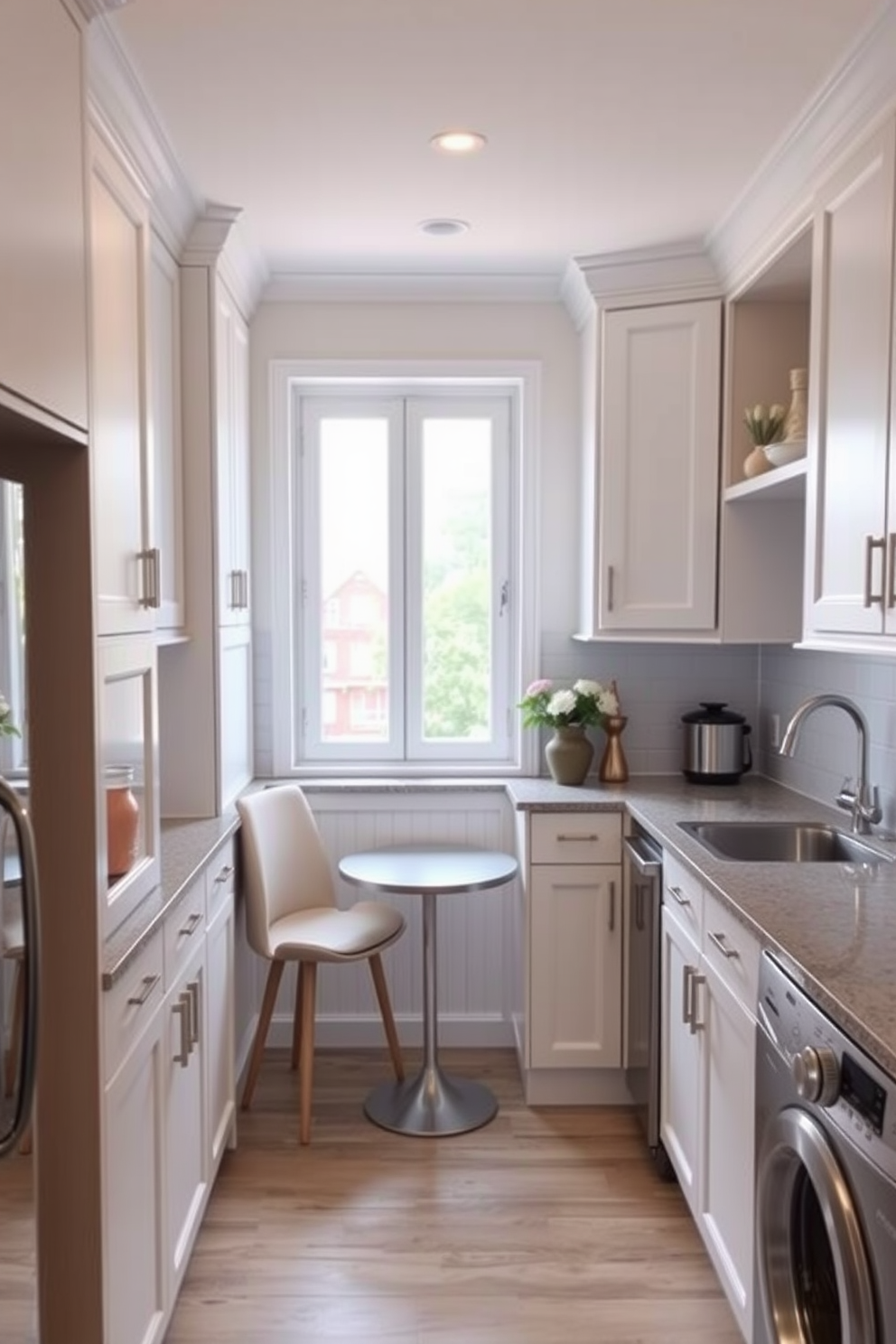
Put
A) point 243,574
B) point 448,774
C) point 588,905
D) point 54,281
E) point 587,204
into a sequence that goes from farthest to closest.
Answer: point 448,774 → point 243,574 → point 588,905 → point 587,204 → point 54,281

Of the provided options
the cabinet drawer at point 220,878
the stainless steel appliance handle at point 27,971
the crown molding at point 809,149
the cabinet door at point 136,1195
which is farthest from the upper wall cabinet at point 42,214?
the crown molding at point 809,149

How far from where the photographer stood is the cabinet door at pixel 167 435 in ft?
7.98

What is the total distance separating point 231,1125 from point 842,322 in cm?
247

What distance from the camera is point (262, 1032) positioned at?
9.73 ft

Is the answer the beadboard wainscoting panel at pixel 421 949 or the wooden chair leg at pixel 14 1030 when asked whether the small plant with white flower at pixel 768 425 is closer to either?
the beadboard wainscoting panel at pixel 421 949

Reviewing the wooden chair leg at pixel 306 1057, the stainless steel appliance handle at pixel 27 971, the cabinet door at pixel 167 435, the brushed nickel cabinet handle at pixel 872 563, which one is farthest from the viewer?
the wooden chair leg at pixel 306 1057

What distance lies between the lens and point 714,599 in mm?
A: 2994

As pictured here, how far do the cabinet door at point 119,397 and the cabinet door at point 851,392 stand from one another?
1.37 m

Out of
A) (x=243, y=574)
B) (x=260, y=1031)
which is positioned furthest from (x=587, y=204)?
(x=260, y=1031)

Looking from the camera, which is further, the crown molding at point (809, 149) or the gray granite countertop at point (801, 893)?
the crown molding at point (809, 149)

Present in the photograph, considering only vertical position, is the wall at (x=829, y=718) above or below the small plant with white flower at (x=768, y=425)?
below

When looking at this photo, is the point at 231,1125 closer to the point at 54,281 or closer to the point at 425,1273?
the point at 425,1273

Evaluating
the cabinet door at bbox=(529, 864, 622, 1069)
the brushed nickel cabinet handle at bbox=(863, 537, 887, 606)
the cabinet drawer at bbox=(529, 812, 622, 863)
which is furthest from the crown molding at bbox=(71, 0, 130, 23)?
the cabinet door at bbox=(529, 864, 622, 1069)

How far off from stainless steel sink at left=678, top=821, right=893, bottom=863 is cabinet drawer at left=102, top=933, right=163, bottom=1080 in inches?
52.2
